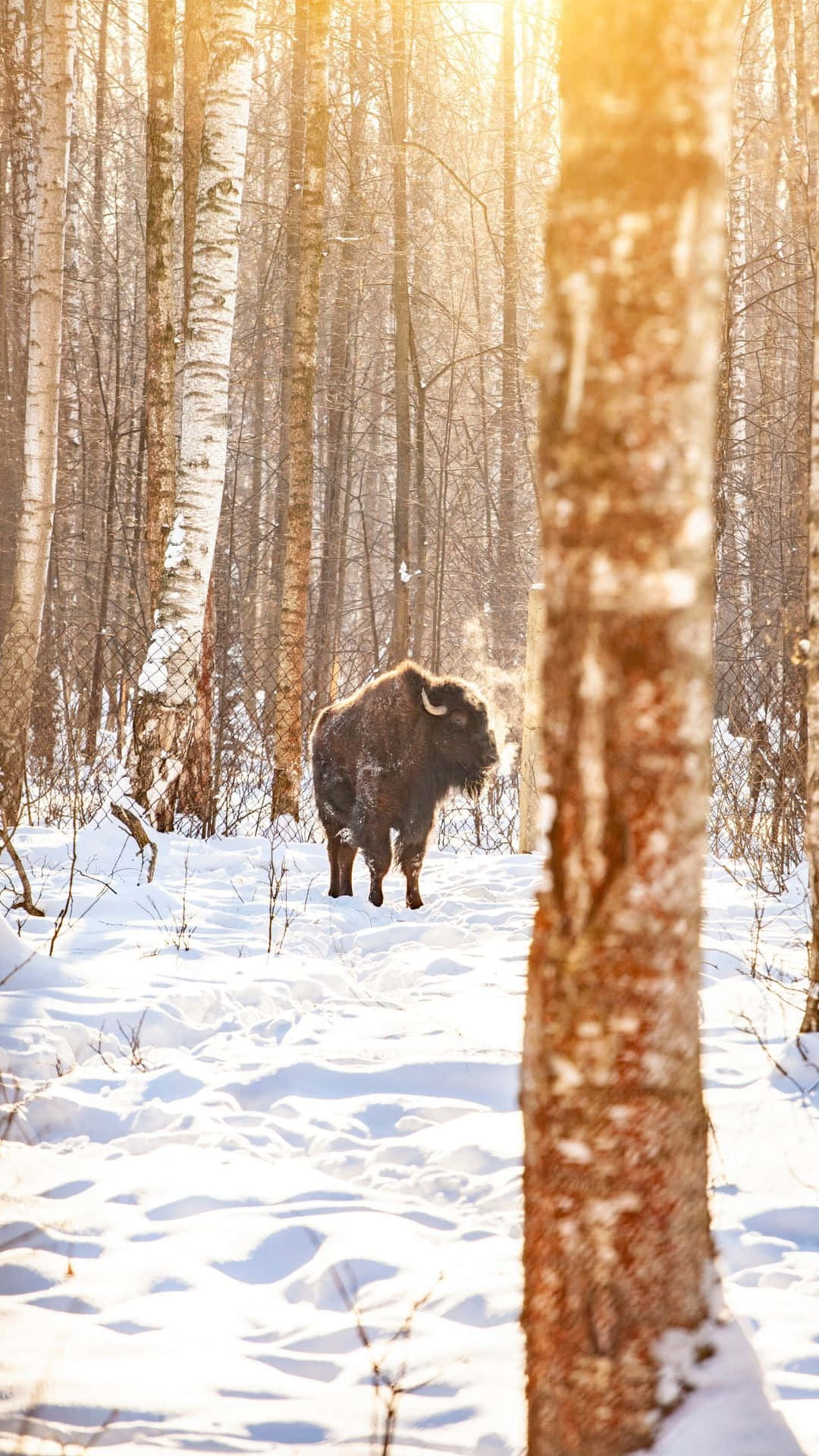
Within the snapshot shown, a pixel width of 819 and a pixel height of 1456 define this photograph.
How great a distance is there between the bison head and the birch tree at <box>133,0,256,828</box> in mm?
1881

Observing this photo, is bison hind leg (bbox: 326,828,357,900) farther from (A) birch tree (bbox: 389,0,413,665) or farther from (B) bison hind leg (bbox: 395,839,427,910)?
(A) birch tree (bbox: 389,0,413,665)

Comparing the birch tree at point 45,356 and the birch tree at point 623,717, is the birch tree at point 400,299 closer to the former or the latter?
the birch tree at point 45,356

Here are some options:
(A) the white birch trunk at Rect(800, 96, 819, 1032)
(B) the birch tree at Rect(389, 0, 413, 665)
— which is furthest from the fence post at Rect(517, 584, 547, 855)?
(A) the white birch trunk at Rect(800, 96, 819, 1032)

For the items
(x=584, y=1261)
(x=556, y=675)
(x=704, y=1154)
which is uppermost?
(x=556, y=675)

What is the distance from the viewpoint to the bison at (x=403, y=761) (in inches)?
260

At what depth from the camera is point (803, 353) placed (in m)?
16.2

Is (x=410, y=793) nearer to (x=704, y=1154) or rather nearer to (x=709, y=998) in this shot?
(x=709, y=998)

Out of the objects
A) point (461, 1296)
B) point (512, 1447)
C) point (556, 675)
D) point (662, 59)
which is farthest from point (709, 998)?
point (662, 59)

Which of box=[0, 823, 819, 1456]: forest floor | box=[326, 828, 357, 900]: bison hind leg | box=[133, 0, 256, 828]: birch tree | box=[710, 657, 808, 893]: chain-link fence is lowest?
box=[0, 823, 819, 1456]: forest floor

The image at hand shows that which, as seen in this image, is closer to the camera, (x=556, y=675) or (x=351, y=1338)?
(x=556, y=675)

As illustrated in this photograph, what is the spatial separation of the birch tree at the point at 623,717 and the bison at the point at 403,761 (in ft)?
16.3

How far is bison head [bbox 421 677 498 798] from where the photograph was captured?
6684 mm

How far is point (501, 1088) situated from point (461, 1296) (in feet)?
3.96

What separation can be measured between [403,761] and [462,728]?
0.44 m
